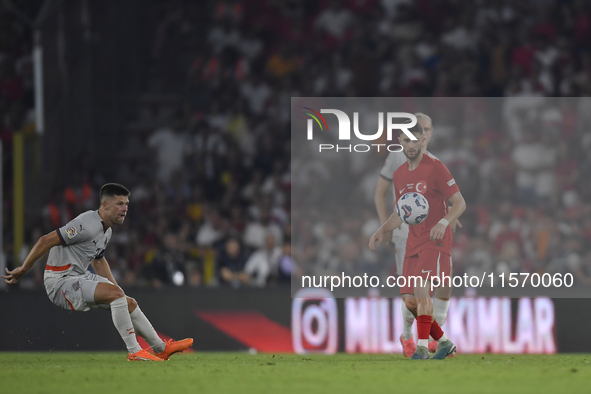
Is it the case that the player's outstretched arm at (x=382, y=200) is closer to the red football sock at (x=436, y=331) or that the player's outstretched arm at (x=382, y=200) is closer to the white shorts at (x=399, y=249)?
the white shorts at (x=399, y=249)

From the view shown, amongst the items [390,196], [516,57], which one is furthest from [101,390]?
[516,57]

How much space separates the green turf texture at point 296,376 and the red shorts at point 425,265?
0.82 meters

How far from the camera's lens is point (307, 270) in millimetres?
11461

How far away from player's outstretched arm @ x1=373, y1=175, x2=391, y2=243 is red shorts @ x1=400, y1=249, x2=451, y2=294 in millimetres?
938

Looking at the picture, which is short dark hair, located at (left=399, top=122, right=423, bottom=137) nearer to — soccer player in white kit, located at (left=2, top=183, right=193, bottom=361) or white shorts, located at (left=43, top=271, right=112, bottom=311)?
soccer player in white kit, located at (left=2, top=183, right=193, bottom=361)

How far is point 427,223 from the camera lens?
979cm

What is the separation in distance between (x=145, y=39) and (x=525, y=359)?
37.9 ft

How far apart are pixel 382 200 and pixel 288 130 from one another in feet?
18.8

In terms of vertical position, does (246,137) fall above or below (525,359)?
above

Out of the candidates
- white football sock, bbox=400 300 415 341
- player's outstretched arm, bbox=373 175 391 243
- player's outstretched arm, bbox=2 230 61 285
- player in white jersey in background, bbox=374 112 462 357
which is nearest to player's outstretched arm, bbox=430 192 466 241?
player in white jersey in background, bbox=374 112 462 357

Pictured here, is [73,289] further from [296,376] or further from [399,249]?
[399,249]

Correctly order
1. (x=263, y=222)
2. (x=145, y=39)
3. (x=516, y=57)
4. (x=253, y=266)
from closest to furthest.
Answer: (x=253, y=266)
(x=263, y=222)
(x=516, y=57)
(x=145, y=39)

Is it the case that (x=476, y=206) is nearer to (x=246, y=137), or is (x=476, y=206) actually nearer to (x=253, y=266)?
(x=253, y=266)

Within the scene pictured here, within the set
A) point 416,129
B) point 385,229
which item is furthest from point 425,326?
point 416,129
